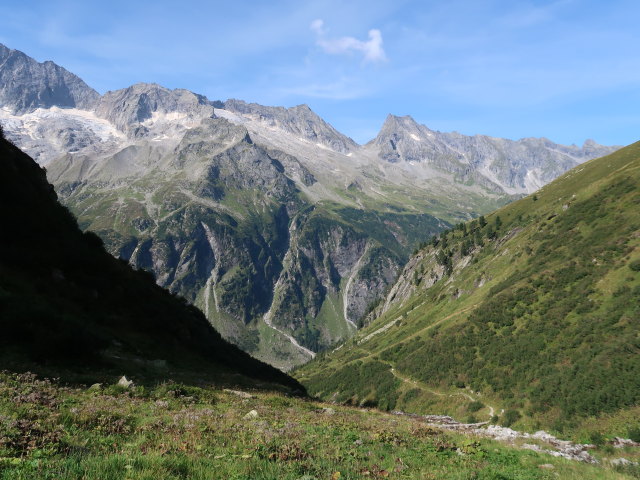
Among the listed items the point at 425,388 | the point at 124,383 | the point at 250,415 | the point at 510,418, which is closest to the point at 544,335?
the point at 510,418

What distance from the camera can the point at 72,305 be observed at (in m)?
28.2

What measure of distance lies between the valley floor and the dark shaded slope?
5.70 meters

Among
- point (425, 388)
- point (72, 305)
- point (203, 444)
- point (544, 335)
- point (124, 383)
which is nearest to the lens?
point (203, 444)

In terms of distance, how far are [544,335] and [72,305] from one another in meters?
82.9

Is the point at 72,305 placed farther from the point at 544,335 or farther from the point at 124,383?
the point at 544,335

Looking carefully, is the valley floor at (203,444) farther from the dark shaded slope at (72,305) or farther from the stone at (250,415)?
the dark shaded slope at (72,305)

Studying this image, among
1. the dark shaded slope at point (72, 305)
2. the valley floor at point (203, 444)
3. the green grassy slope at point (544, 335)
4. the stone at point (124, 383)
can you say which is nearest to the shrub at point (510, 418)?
the green grassy slope at point (544, 335)

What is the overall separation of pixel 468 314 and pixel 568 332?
128ft

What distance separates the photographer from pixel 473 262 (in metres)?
171

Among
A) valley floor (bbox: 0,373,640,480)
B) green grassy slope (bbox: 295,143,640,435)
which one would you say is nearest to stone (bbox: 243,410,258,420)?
valley floor (bbox: 0,373,640,480)

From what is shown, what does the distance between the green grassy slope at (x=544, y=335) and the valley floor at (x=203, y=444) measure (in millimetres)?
42172

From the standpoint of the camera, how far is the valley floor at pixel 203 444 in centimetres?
835

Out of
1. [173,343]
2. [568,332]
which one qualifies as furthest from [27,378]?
[568,332]

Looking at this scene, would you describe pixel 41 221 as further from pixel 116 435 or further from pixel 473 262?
pixel 473 262
